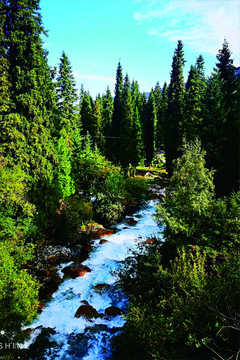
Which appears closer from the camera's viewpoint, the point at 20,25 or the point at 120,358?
the point at 120,358

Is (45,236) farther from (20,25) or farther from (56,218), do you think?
(20,25)

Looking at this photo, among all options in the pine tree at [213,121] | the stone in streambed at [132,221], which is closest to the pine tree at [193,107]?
the pine tree at [213,121]

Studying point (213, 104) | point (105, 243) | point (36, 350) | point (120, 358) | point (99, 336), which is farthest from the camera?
point (213, 104)

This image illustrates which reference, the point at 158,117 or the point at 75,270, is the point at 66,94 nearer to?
the point at 75,270

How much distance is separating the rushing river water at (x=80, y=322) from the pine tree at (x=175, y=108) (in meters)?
25.0

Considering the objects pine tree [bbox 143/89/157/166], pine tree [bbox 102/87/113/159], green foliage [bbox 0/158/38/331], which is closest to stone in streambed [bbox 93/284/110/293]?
green foliage [bbox 0/158/38/331]

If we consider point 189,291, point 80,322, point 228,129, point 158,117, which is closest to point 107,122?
point 158,117

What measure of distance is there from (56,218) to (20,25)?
13538mm

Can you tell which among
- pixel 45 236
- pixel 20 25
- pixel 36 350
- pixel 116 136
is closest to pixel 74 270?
pixel 45 236

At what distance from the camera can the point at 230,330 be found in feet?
20.1

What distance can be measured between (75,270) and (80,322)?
383 cm

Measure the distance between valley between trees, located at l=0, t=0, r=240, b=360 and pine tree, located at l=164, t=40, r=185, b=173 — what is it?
319cm

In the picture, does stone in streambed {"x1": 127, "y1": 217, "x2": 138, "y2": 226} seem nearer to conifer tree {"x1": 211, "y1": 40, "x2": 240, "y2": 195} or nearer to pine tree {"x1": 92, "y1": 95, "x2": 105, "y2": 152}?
conifer tree {"x1": 211, "y1": 40, "x2": 240, "y2": 195}

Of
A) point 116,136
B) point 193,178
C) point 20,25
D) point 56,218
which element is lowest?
point 56,218
